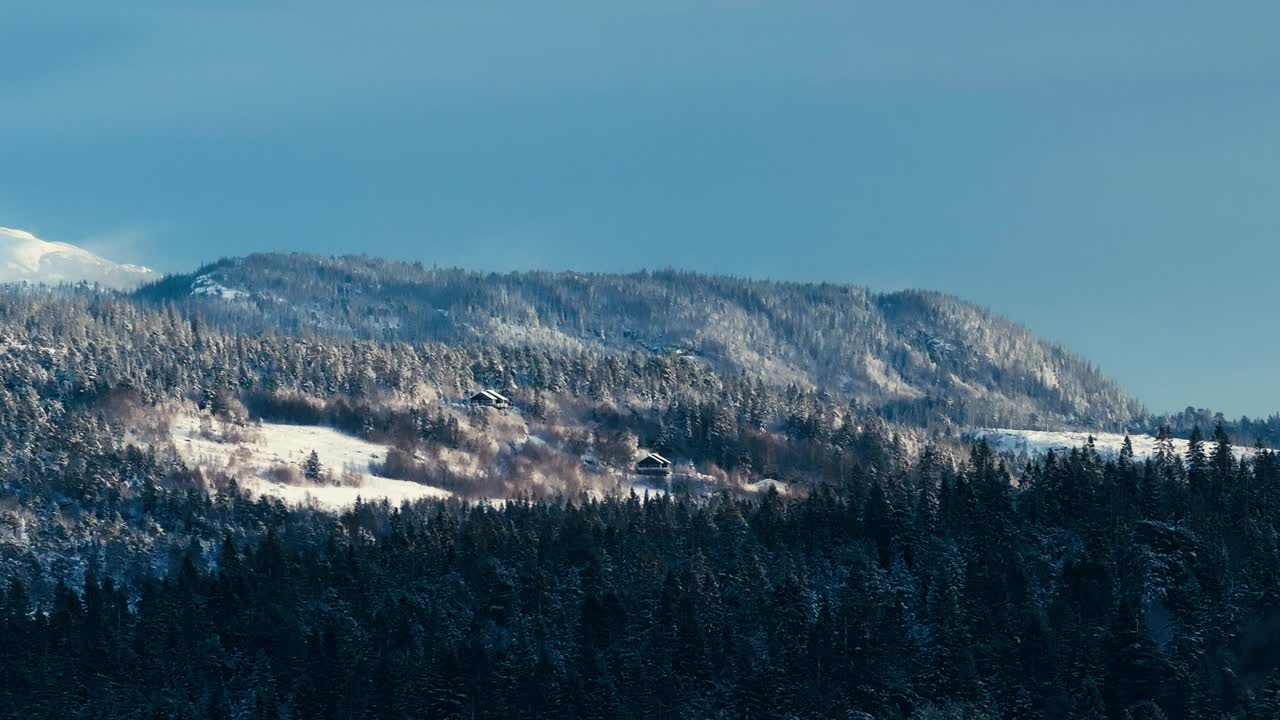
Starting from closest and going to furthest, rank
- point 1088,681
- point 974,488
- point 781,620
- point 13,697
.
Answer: point 1088,681
point 781,620
point 13,697
point 974,488

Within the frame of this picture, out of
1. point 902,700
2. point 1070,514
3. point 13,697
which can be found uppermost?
point 1070,514

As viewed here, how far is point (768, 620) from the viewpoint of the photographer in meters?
164

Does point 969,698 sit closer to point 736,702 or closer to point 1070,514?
point 736,702

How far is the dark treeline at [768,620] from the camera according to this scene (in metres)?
151

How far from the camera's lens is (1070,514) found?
177750mm

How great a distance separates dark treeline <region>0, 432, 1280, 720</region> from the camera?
151 metres

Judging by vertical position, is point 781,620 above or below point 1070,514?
below

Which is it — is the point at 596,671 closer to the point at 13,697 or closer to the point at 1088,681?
the point at 1088,681

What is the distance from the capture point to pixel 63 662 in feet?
577

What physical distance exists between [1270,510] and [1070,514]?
18.2 metres

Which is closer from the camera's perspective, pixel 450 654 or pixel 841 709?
pixel 841 709

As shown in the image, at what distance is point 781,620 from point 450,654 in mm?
29174

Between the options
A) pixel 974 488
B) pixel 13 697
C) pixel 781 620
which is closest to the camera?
pixel 781 620

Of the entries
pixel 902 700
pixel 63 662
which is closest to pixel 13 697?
pixel 63 662
